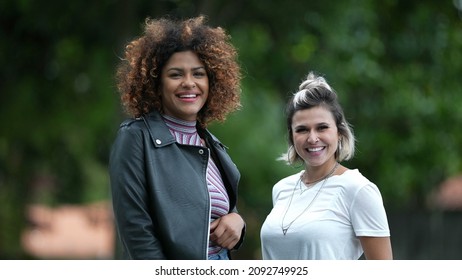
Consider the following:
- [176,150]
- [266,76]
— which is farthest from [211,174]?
[266,76]

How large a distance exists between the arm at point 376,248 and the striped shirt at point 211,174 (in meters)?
0.53

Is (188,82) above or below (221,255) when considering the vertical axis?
above

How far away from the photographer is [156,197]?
11.6 ft

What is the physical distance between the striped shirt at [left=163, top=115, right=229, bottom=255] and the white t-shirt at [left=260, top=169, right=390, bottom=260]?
230mm

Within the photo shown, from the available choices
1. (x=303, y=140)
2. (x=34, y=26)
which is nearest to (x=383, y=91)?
(x=34, y=26)

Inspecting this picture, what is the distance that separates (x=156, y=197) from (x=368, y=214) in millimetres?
772

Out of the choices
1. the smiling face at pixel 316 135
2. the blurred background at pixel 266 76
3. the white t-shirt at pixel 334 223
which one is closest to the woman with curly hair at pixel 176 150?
the white t-shirt at pixel 334 223

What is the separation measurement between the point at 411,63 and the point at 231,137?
3.16 m

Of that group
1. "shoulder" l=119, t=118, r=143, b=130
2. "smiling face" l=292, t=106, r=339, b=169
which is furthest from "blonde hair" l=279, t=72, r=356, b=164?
"shoulder" l=119, t=118, r=143, b=130

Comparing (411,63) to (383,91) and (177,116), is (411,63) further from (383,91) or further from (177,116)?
(177,116)

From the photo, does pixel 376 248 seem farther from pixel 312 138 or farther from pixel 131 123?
pixel 131 123

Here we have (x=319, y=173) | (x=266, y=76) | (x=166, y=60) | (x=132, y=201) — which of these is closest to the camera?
(x=132, y=201)

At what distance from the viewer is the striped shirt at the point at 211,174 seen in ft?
12.2

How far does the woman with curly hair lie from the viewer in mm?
3529
